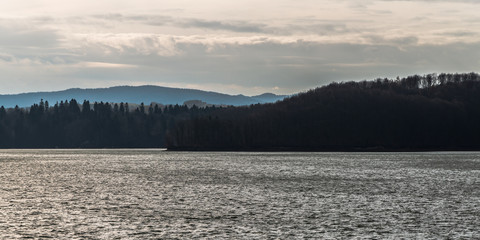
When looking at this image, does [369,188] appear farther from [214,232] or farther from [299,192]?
[214,232]

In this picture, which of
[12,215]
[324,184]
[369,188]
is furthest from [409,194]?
[12,215]

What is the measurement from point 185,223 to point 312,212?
12.8 metres

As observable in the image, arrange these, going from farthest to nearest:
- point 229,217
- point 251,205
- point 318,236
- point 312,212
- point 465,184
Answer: point 465,184 → point 251,205 → point 312,212 → point 229,217 → point 318,236

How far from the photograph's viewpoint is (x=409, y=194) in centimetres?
7400

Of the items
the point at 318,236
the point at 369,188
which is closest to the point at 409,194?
the point at 369,188

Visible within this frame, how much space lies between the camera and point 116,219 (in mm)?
51938

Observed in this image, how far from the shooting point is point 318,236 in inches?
1697

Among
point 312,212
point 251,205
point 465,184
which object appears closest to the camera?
point 312,212

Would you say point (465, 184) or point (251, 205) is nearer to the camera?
point (251, 205)

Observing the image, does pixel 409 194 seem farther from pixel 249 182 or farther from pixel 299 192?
pixel 249 182

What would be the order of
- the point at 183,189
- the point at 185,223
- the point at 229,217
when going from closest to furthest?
the point at 185,223
the point at 229,217
the point at 183,189

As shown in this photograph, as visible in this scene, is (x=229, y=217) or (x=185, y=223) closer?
(x=185, y=223)

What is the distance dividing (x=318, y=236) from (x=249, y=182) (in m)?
51.1

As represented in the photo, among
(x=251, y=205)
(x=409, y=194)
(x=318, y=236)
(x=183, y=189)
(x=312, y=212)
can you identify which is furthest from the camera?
(x=183, y=189)
